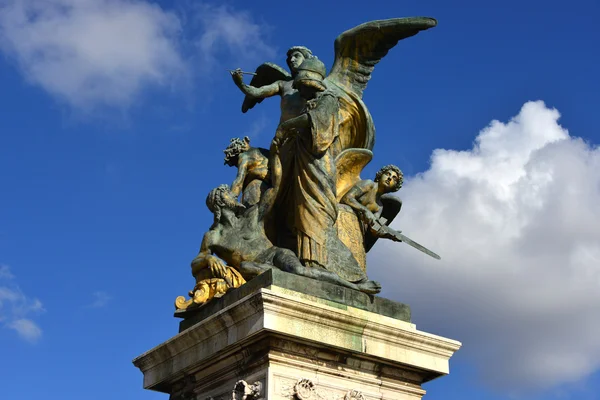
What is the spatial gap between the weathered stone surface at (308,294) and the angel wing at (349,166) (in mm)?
1714

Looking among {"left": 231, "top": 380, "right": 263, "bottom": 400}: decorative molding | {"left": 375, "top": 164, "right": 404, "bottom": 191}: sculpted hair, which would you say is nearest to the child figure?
{"left": 375, "top": 164, "right": 404, "bottom": 191}: sculpted hair

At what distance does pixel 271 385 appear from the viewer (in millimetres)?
9227

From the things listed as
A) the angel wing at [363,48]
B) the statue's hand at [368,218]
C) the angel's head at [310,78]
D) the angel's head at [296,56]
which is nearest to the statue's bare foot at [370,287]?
the statue's hand at [368,218]

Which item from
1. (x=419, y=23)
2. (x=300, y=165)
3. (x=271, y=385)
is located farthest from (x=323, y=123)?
(x=271, y=385)

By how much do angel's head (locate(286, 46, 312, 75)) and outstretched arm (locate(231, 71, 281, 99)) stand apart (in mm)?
345

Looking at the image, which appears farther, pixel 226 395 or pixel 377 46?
pixel 377 46

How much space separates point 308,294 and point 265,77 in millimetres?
4784

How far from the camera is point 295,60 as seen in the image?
513 inches

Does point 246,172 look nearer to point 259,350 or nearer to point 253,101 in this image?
point 253,101

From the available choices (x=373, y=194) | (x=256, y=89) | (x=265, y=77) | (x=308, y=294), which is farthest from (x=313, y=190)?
(x=265, y=77)

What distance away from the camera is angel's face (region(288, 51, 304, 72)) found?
1302 centimetres

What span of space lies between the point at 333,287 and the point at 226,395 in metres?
1.67

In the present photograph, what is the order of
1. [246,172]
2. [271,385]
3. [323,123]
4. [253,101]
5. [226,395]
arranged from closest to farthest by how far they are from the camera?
[271,385] → [226,395] → [323,123] → [246,172] → [253,101]

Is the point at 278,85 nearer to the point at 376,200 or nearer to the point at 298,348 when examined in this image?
the point at 376,200
